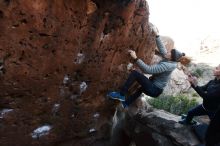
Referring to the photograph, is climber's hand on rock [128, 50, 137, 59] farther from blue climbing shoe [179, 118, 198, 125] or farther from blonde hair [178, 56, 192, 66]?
blonde hair [178, 56, 192, 66]

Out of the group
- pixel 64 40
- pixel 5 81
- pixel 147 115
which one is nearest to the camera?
pixel 5 81

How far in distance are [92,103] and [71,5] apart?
9.07 feet

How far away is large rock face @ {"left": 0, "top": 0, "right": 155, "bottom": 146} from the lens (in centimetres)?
637

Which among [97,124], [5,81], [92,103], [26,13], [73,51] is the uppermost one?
[26,13]

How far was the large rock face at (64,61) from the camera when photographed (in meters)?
6.37

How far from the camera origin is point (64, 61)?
723 cm

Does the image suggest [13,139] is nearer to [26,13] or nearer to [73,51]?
[73,51]

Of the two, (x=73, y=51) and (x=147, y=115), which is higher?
(x=73, y=51)

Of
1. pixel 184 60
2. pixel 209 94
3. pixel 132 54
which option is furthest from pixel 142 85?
pixel 184 60

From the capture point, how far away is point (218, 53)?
2747 cm

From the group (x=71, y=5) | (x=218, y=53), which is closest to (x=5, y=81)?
(x=71, y=5)

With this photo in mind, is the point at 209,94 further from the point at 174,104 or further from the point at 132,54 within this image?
the point at 174,104

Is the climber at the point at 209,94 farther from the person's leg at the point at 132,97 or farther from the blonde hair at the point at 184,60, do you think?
the blonde hair at the point at 184,60

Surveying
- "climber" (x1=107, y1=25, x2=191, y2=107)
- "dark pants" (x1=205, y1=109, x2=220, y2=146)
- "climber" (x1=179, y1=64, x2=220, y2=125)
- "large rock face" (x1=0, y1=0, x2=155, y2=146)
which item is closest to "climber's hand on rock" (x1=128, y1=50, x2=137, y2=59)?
"climber" (x1=107, y1=25, x2=191, y2=107)
